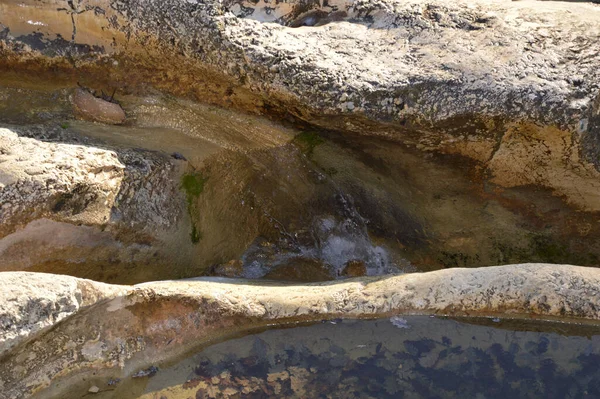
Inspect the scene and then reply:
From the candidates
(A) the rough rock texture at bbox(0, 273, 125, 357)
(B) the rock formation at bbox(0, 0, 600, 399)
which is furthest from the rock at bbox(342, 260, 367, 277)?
(A) the rough rock texture at bbox(0, 273, 125, 357)

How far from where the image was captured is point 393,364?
190cm

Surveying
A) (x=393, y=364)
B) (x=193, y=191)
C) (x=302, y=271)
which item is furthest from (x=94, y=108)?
(x=393, y=364)

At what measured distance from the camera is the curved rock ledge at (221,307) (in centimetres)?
176

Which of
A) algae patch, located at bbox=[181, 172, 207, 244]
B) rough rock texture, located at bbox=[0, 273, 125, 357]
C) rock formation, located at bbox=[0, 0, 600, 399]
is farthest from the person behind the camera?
algae patch, located at bbox=[181, 172, 207, 244]

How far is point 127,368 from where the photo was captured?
1856mm

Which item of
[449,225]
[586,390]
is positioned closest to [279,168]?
[449,225]

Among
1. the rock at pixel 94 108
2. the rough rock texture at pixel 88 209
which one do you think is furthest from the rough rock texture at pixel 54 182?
the rock at pixel 94 108

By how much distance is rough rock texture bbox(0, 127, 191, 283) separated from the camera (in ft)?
6.62

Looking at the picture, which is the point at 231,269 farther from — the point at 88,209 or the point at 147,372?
the point at 147,372

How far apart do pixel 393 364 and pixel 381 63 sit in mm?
975

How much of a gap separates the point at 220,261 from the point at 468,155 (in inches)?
37.7

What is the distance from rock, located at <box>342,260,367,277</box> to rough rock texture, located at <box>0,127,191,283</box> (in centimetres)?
61

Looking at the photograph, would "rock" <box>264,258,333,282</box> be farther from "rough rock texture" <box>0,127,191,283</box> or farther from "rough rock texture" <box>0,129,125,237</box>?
"rough rock texture" <box>0,129,125,237</box>

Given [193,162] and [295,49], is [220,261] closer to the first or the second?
[193,162]
